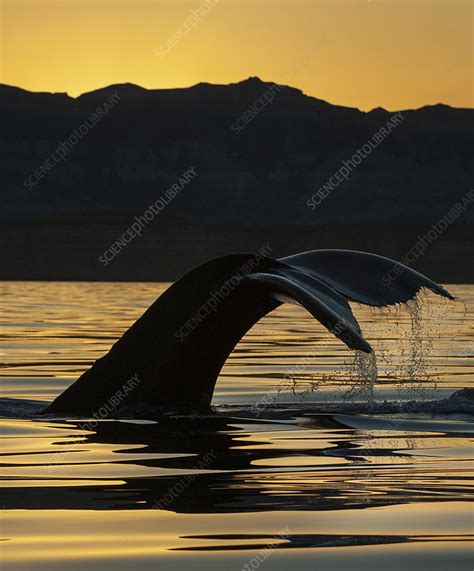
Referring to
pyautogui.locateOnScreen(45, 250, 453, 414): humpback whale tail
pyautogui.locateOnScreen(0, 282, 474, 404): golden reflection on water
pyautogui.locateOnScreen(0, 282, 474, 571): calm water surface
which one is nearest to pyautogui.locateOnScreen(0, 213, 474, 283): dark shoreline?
pyautogui.locateOnScreen(0, 282, 474, 404): golden reflection on water

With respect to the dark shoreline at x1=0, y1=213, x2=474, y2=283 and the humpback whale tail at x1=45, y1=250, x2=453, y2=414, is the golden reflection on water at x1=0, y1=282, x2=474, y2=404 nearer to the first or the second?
the humpback whale tail at x1=45, y1=250, x2=453, y2=414

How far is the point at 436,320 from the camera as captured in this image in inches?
1507

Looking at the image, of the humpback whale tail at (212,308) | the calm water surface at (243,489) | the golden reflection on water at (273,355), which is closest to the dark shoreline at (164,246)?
the golden reflection on water at (273,355)

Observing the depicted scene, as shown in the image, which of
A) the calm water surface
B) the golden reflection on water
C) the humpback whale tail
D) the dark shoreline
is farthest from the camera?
the dark shoreline

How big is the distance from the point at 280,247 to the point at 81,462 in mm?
143367

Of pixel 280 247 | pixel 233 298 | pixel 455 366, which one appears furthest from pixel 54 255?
pixel 233 298

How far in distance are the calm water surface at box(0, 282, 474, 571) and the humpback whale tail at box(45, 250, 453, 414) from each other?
233mm

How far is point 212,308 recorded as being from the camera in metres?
11.0

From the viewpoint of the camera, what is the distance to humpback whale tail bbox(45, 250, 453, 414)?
10.1 m

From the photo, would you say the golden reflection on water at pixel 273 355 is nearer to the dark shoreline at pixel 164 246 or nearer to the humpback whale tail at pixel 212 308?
the humpback whale tail at pixel 212 308

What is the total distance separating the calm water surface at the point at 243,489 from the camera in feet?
22.9

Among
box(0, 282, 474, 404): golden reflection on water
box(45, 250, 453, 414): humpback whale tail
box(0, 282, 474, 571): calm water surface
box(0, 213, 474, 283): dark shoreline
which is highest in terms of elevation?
box(0, 213, 474, 283): dark shoreline

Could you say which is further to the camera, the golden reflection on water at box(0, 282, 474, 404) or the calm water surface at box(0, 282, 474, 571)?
the golden reflection on water at box(0, 282, 474, 404)

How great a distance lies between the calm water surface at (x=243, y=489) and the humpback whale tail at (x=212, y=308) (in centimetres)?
23
